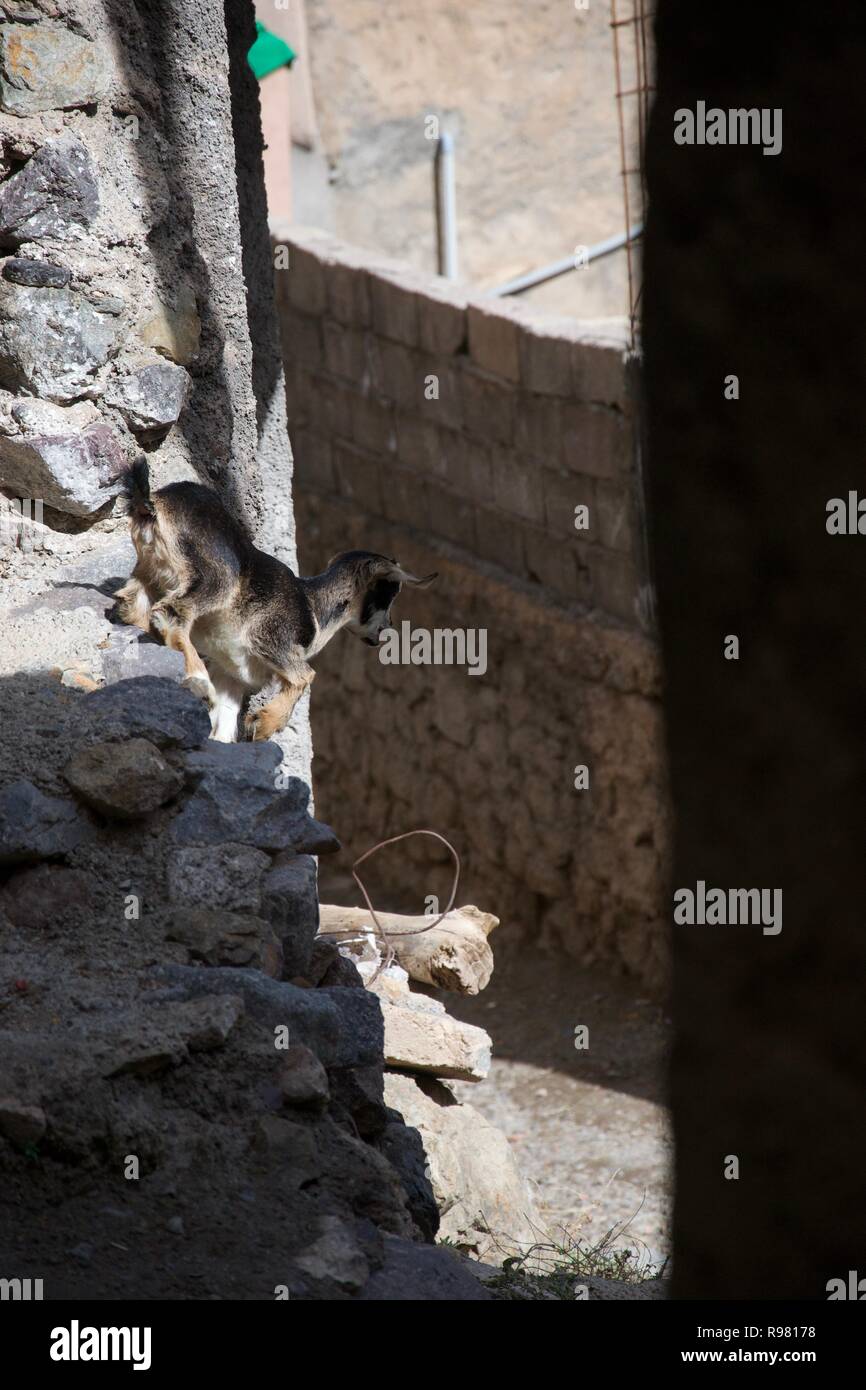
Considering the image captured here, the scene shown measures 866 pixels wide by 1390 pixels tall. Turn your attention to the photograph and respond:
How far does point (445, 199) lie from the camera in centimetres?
1302

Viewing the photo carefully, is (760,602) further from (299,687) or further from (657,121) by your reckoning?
(299,687)

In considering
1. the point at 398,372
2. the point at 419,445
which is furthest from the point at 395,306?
the point at 419,445

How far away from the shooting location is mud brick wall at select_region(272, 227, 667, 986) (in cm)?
729

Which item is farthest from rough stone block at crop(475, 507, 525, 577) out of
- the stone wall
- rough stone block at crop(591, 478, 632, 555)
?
the stone wall

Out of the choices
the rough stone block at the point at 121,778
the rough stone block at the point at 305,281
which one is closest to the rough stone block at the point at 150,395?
the rough stone block at the point at 121,778

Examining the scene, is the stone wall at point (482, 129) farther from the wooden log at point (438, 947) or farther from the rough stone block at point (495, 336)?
the wooden log at point (438, 947)

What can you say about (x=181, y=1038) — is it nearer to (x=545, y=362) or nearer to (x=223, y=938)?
(x=223, y=938)

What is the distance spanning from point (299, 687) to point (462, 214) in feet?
33.2

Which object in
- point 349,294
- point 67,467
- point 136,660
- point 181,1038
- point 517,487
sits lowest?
point 181,1038

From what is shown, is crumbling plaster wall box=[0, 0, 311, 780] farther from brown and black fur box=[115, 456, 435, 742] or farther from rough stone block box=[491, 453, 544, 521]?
rough stone block box=[491, 453, 544, 521]

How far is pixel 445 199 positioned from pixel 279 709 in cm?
992

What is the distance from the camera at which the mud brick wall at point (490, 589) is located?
729 cm

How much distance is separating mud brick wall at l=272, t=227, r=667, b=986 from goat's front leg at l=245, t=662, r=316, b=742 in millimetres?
2860

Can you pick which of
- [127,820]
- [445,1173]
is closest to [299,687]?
[127,820]
